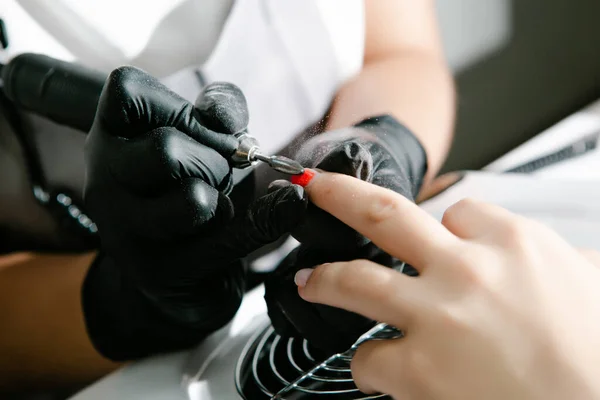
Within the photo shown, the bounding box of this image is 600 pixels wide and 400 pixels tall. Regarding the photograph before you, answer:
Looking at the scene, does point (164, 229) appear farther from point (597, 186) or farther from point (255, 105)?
point (597, 186)

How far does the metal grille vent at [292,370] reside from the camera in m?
0.43

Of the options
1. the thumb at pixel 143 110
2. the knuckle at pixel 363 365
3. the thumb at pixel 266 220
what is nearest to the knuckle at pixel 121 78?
the thumb at pixel 143 110

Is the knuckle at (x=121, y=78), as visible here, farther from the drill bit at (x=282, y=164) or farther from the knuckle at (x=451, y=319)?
the knuckle at (x=451, y=319)

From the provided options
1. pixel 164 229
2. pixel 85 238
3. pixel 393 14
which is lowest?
pixel 85 238

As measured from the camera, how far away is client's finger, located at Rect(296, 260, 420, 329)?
1.15 feet

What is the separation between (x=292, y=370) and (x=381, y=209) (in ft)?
0.58

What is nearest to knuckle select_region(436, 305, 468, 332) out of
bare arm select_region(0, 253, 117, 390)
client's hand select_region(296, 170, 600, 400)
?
client's hand select_region(296, 170, 600, 400)

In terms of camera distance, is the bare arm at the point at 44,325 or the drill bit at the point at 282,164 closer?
the drill bit at the point at 282,164

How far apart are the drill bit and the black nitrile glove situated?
2 cm

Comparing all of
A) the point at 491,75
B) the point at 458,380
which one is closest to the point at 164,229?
the point at 458,380

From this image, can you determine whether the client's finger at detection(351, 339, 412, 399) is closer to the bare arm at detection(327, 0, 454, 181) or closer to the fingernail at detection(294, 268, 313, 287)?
the fingernail at detection(294, 268, 313, 287)

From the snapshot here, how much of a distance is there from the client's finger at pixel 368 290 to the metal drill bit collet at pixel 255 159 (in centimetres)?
7

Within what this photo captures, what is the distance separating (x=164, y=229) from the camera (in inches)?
16.3

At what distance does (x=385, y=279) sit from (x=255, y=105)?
0.56 feet
